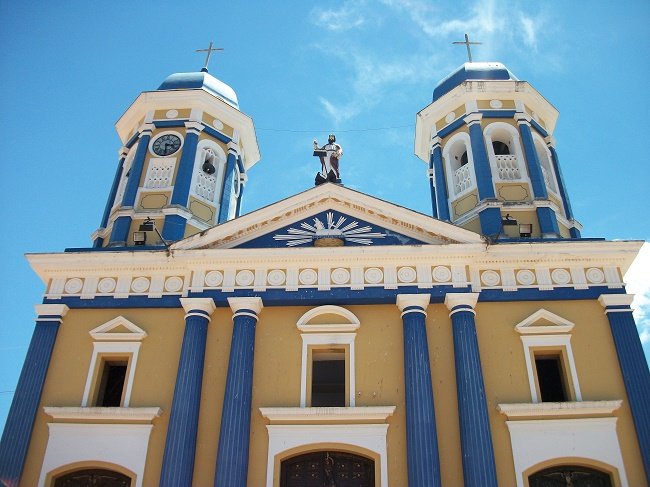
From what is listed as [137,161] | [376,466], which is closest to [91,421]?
[376,466]

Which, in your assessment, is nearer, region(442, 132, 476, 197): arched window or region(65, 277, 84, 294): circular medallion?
region(65, 277, 84, 294): circular medallion

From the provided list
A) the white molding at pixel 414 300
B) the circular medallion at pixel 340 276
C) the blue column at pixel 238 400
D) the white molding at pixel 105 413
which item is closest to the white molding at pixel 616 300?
the white molding at pixel 414 300

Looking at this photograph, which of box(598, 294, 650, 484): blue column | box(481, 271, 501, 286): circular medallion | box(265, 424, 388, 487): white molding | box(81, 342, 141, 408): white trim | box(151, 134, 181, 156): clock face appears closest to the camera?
box(598, 294, 650, 484): blue column

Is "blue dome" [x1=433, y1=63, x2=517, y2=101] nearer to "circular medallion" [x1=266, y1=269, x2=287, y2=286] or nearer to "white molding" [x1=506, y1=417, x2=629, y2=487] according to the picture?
"circular medallion" [x1=266, y1=269, x2=287, y2=286]

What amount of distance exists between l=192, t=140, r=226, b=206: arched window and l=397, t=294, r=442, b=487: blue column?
726cm

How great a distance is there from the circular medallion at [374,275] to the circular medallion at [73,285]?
6.93 metres

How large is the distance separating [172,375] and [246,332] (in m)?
1.89

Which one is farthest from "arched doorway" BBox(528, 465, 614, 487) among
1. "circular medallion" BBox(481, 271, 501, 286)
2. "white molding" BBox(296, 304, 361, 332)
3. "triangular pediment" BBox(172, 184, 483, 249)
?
"triangular pediment" BBox(172, 184, 483, 249)

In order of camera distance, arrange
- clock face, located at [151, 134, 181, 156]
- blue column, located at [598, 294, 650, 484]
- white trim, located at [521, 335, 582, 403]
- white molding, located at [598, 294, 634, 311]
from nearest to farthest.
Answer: blue column, located at [598, 294, 650, 484]
white trim, located at [521, 335, 582, 403]
white molding, located at [598, 294, 634, 311]
clock face, located at [151, 134, 181, 156]

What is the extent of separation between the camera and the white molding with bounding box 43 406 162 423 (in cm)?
1492

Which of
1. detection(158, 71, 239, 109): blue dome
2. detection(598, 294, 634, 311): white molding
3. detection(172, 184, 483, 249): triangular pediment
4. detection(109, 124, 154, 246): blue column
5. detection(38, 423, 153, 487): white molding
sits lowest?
detection(38, 423, 153, 487): white molding

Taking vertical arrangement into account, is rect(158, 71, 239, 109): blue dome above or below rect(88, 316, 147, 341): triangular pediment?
above

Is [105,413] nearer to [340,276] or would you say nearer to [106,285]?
[106,285]

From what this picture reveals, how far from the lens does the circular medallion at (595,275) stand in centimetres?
1636
